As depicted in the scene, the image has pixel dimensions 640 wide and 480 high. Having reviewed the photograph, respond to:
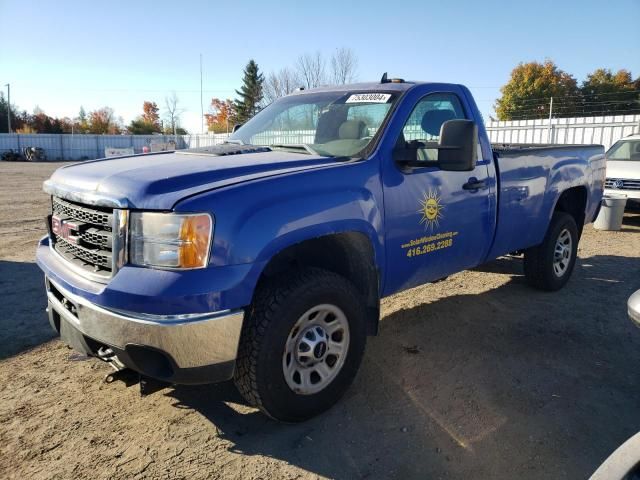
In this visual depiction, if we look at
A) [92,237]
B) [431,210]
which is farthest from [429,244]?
[92,237]

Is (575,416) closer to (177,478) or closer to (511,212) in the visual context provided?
(511,212)

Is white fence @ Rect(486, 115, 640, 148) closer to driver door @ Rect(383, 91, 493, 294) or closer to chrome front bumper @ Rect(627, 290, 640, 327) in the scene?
driver door @ Rect(383, 91, 493, 294)

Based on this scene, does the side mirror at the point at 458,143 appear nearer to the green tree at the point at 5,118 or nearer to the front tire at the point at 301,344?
the front tire at the point at 301,344

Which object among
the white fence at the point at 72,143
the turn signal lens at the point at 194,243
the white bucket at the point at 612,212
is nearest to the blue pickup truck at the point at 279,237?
the turn signal lens at the point at 194,243

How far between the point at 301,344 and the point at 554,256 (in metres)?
3.67

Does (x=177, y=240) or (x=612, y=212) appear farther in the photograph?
→ (x=612, y=212)

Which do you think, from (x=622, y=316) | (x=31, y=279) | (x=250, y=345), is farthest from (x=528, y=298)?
(x=31, y=279)

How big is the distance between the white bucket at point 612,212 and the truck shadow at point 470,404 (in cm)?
525

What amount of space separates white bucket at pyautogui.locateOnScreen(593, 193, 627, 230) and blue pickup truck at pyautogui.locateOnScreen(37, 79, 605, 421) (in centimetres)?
610

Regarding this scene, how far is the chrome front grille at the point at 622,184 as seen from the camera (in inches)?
385

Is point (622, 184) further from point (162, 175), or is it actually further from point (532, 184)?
point (162, 175)

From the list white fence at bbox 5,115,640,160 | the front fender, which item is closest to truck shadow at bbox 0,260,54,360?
white fence at bbox 5,115,640,160

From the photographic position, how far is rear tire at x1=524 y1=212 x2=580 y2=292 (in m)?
5.24

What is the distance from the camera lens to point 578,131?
54.5 ft
